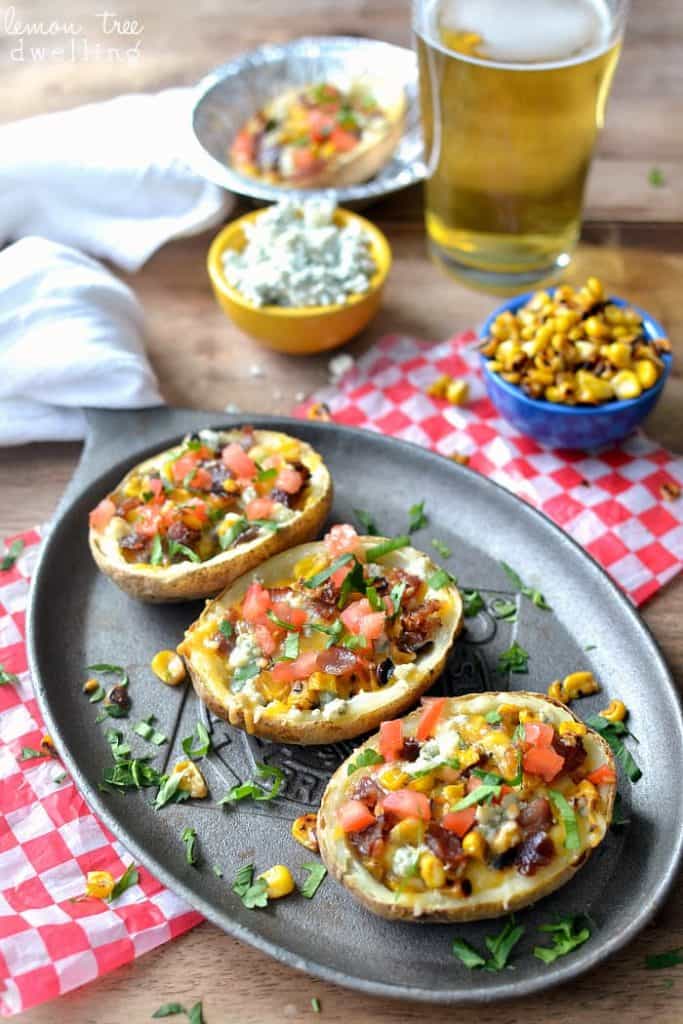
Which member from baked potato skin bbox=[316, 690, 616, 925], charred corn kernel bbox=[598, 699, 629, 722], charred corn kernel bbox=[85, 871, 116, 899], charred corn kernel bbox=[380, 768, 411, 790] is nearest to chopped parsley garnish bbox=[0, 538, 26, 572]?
charred corn kernel bbox=[85, 871, 116, 899]

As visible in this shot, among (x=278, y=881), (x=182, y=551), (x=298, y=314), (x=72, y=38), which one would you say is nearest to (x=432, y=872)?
(x=278, y=881)

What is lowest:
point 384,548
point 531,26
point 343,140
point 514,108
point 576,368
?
point 384,548

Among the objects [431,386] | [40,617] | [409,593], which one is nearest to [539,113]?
[431,386]

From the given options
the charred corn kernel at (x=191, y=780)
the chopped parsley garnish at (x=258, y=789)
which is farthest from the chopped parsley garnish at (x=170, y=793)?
the chopped parsley garnish at (x=258, y=789)

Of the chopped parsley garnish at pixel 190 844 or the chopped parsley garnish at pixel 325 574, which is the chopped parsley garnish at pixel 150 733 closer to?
the chopped parsley garnish at pixel 190 844

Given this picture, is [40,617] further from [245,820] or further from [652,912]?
[652,912]

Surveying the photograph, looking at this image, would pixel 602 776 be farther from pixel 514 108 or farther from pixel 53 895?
pixel 514 108
